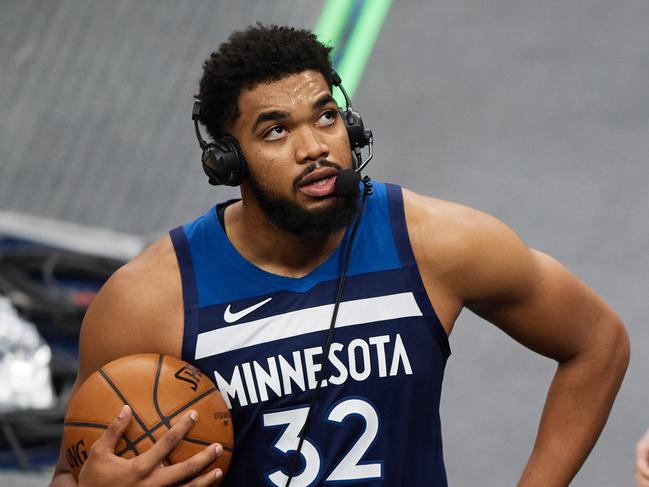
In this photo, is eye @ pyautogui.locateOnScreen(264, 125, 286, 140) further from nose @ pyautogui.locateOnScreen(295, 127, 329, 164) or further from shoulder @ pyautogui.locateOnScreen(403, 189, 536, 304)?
shoulder @ pyautogui.locateOnScreen(403, 189, 536, 304)

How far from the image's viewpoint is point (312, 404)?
118 inches

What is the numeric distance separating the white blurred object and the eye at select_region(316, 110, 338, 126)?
3383 millimetres

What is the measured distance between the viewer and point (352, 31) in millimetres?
7391

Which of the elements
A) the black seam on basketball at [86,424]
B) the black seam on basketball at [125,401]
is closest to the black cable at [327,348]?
the black seam on basketball at [125,401]

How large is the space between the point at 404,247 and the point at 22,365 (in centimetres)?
342

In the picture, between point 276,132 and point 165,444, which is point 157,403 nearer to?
point 165,444

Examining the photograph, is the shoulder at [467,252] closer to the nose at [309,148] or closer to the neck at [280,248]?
the neck at [280,248]

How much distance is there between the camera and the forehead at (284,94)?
2.97m

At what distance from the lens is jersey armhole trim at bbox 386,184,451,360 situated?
3055 mm

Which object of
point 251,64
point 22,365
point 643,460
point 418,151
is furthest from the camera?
point 418,151


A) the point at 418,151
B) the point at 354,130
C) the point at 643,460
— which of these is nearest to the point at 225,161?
the point at 354,130

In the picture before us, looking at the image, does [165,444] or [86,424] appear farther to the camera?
[86,424]

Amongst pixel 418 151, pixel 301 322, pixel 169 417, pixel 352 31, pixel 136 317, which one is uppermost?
pixel 352 31

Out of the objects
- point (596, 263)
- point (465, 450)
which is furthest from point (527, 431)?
point (596, 263)
